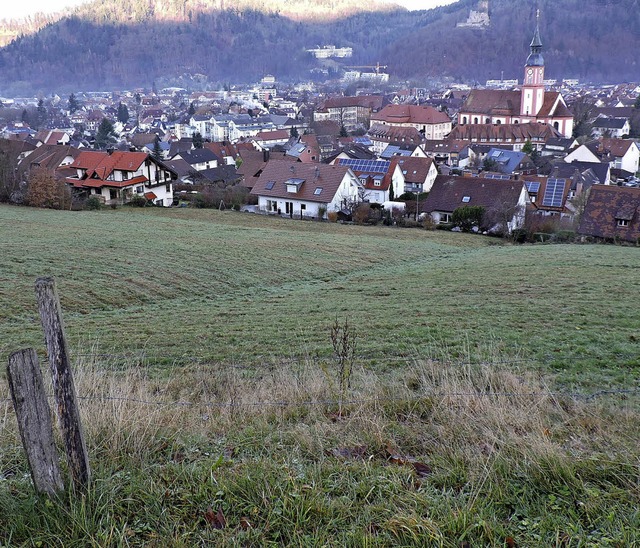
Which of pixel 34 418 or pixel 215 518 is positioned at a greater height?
pixel 34 418

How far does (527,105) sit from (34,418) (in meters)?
116

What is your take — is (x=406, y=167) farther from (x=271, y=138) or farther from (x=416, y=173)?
(x=271, y=138)

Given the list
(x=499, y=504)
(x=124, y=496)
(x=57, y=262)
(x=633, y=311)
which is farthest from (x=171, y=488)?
(x=57, y=262)

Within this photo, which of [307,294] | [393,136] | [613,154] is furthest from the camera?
[393,136]

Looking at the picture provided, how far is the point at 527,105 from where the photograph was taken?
10894cm

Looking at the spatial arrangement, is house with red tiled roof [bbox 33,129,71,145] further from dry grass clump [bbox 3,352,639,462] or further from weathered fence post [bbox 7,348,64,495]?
weathered fence post [bbox 7,348,64,495]

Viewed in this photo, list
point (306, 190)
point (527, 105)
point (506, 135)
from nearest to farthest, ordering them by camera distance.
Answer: point (306, 190) < point (506, 135) < point (527, 105)

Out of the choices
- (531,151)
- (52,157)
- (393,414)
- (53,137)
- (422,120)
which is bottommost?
(52,157)

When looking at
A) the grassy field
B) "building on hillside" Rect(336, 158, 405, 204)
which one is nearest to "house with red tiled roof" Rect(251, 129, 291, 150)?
"building on hillside" Rect(336, 158, 405, 204)

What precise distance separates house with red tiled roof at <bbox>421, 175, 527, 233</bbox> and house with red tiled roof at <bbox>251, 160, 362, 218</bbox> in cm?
563

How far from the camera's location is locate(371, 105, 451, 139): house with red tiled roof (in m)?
115

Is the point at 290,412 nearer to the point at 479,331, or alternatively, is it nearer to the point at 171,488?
the point at 171,488

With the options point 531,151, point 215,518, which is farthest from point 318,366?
point 531,151

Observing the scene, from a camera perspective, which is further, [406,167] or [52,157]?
[52,157]
